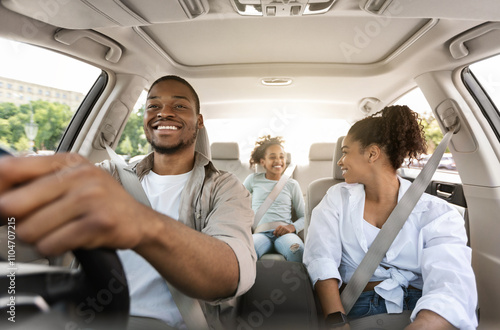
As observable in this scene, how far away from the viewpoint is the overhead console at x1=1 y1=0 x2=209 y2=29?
44.9 inches

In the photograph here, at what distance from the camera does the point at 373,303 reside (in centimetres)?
127

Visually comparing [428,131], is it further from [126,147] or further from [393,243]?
[126,147]

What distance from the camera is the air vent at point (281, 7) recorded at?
3.94ft

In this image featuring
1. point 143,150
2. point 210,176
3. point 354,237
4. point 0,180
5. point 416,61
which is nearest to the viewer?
point 0,180

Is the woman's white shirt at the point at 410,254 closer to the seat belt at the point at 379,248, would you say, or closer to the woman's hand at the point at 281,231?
the seat belt at the point at 379,248

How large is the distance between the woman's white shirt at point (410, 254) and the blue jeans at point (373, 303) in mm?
32

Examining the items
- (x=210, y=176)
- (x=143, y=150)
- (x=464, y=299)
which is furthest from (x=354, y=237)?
(x=143, y=150)

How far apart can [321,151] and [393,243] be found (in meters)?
1.98

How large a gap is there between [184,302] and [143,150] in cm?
94

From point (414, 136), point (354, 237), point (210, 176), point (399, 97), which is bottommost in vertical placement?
point (354, 237)

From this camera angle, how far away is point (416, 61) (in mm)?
1861

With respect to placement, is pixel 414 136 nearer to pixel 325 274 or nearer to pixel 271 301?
pixel 325 274

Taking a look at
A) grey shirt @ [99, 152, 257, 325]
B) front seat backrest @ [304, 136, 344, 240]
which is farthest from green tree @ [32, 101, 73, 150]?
front seat backrest @ [304, 136, 344, 240]

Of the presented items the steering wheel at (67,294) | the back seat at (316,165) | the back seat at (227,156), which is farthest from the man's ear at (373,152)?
the back seat at (227,156)
